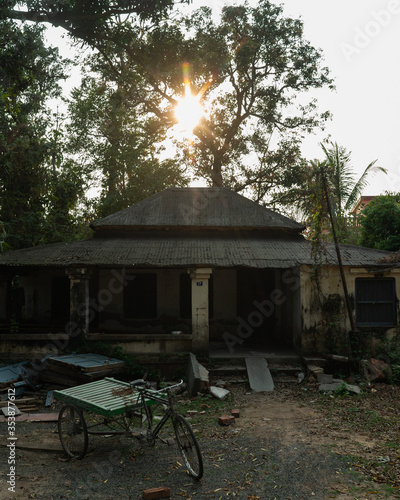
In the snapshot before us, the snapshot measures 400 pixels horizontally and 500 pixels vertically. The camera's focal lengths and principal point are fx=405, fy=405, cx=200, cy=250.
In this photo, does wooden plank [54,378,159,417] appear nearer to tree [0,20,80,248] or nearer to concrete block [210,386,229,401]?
concrete block [210,386,229,401]

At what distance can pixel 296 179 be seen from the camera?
2167 centimetres

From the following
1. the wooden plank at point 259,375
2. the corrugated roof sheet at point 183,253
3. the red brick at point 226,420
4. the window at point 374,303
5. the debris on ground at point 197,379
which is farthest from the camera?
the window at point 374,303

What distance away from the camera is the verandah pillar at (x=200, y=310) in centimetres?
1071

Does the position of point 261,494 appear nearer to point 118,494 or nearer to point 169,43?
point 118,494

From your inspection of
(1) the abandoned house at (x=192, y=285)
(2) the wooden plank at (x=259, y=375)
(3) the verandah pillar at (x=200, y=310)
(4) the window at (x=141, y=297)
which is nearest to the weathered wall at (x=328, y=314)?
(1) the abandoned house at (x=192, y=285)

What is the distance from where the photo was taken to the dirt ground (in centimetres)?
485

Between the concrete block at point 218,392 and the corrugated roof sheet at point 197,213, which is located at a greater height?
the corrugated roof sheet at point 197,213

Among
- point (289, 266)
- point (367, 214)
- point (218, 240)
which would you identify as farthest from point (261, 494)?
point (367, 214)

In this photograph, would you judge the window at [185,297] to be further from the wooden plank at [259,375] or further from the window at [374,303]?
the window at [374,303]

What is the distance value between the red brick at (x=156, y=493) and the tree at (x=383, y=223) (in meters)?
13.7

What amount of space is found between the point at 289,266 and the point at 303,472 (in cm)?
627

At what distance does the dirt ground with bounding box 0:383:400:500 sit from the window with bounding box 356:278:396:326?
11.2 feet

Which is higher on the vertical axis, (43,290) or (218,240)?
(218,240)

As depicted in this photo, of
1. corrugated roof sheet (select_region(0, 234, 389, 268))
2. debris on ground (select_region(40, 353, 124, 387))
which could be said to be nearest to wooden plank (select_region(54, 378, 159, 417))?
debris on ground (select_region(40, 353, 124, 387))
